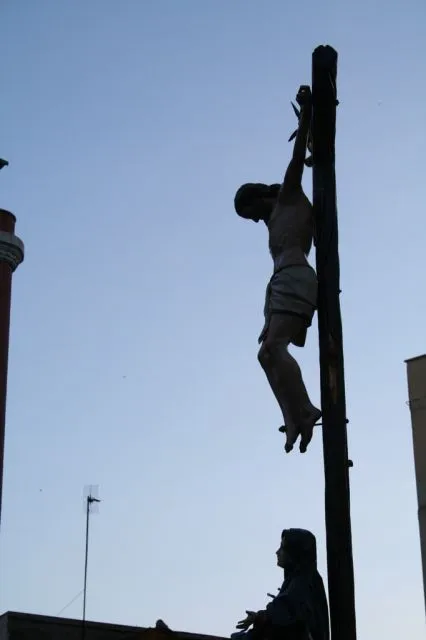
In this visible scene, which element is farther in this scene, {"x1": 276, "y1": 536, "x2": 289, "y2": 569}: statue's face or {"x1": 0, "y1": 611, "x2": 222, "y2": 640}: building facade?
{"x1": 0, "y1": 611, "x2": 222, "y2": 640}: building facade

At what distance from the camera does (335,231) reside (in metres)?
7.25

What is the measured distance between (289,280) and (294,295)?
10 cm

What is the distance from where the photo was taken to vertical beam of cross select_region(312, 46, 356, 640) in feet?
20.7

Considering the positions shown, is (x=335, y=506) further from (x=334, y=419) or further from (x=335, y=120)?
(x=335, y=120)

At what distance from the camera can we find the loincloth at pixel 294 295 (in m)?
6.91

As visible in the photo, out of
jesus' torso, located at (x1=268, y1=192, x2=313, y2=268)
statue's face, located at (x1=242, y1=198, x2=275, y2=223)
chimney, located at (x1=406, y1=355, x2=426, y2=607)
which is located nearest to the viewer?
jesus' torso, located at (x1=268, y1=192, x2=313, y2=268)

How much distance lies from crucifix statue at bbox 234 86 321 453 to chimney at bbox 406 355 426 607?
15.8 m

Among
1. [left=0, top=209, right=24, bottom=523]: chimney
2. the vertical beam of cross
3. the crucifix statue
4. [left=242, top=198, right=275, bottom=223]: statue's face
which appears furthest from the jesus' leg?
[left=0, top=209, right=24, bottom=523]: chimney

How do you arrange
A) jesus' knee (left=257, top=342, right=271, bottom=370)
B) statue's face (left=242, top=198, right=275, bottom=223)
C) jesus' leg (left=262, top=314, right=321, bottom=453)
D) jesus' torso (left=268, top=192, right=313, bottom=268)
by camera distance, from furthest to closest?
1. statue's face (left=242, top=198, right=275, bottom=223)
2. jesus' torso (left=268, top=192, right=313, bottom=268)
3. jesus' knee (left=257, top=342, right=271, bottom=370)
4. jesus' leg (left=262, top=314, right=321, bottom=453)

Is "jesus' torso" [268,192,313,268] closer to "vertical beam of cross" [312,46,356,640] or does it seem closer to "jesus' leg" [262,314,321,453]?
"vertical beam of cross" [312,46,356,640]

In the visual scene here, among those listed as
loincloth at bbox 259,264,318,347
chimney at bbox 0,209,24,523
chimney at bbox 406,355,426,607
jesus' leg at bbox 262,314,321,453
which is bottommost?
jesus' leg at bbox 262,314,321,453

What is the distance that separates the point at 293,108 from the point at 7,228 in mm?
20645

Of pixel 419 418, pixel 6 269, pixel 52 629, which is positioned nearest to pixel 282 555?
pixel 52 629

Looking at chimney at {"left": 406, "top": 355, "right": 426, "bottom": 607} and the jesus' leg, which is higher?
chimney at {"left": 406, "top": 355, "right": 426, "bottom": 607}
